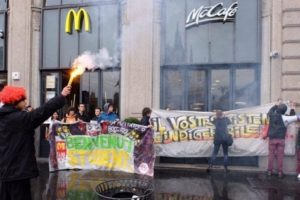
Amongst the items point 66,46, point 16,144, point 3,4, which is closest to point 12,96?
point 16,144

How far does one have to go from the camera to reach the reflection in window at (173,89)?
11859 mm

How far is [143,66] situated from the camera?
1187cm

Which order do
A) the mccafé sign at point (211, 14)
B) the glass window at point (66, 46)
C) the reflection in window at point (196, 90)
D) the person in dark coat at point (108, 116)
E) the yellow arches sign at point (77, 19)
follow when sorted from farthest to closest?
the glass window at point (66, 46), the yellow arches sign at point (77, 19), the reflection in window at point (196, 90), the mccafé sign at point (211, 14), the person in dark coat at point (108, 116)

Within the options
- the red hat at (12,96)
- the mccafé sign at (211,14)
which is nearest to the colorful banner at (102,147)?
the mccafé sign at (211,14)

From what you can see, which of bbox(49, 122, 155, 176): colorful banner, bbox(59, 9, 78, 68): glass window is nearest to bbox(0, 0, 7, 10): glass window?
bbox(59, 9, 78, 68): glass window

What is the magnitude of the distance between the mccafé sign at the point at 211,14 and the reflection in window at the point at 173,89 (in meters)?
1.38

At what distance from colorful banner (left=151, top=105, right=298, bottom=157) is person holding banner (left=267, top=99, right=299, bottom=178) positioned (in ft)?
1.52

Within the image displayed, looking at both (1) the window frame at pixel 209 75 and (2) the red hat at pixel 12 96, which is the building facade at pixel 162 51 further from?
(2) the red hat at pixel 12 96

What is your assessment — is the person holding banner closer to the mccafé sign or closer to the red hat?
the mccafé sign

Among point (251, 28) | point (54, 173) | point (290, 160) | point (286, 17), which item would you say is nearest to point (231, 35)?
point (251, 28)

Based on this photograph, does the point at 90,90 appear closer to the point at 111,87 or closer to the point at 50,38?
the point at 111,87

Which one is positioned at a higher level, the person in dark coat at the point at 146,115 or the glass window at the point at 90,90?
the glass window at the point at 90,90

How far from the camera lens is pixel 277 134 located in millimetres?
9953

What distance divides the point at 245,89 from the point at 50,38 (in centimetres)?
609
